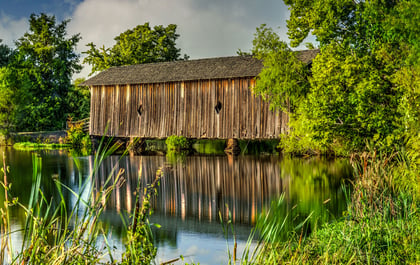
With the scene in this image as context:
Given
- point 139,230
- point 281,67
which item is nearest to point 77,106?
point 281,67

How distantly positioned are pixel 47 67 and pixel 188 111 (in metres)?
15.8

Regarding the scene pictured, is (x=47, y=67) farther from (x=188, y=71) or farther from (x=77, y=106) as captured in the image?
(x=188, y=71)

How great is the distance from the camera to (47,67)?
36094 mm

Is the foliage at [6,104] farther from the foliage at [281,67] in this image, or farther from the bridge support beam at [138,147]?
the foliage at [281,67]

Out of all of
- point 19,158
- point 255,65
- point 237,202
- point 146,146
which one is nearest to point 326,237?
point 237,202

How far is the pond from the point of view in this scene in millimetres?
8406

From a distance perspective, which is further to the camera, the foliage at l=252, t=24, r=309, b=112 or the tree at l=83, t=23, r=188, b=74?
the tree at l=83, t=23, r=188, b=74

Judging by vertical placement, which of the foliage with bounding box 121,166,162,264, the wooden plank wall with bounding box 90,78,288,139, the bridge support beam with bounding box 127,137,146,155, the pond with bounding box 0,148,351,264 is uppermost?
the wooden plank wall with bounding box 90,78,288,139

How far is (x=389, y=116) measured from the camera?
1441 centimetres

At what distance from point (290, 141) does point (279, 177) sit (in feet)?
16.9

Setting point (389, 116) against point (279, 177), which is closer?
point (389, 116)

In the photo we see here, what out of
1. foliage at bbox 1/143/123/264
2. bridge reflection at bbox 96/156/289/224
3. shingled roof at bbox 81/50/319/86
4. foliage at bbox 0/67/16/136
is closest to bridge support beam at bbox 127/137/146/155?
shingled roof at bbox 81/50/319/86

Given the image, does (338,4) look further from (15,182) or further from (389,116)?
(15,182)

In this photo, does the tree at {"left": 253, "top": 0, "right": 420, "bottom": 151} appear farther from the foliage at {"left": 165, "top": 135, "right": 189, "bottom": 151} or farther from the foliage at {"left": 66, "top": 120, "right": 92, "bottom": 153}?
the foliage at {"left": 66, "top": 120, "right": 92, "bottom": 153}
